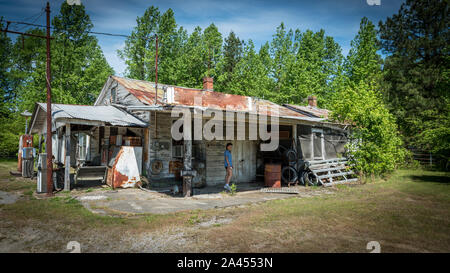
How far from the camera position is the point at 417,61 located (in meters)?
23.8

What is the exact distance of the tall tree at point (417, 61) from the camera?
21750mm

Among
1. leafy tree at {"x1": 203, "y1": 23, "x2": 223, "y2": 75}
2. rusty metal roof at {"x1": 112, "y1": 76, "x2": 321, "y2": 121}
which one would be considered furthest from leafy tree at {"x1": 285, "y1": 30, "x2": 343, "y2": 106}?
rusty metal roof at {"x1": 112, "y1": 76, "x2": 321, "y2": 121}

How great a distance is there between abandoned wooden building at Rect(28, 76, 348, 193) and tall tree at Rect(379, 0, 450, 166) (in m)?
12.5

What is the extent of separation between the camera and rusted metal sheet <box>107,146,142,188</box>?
10000 millimetres


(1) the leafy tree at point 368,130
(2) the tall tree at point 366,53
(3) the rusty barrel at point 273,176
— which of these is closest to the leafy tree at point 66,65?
(3) the rusty barrel at point 273,176

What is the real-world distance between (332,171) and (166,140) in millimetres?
8066

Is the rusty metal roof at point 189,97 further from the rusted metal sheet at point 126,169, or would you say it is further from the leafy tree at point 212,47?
the leafy tree at point 212,47

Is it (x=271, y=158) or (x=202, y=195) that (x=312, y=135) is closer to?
(x=271, y=158)

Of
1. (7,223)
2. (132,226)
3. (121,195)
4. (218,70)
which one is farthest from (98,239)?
(218,70)

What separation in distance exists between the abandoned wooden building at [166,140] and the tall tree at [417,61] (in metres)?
12.5

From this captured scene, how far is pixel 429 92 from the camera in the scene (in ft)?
73.1

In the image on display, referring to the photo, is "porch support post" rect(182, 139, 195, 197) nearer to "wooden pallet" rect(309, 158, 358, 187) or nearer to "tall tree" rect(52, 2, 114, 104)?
"wooden pallet" rect(309, 158, 358, 187)

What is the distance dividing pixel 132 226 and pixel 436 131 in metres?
12.3

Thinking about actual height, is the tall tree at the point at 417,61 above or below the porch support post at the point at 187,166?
above
